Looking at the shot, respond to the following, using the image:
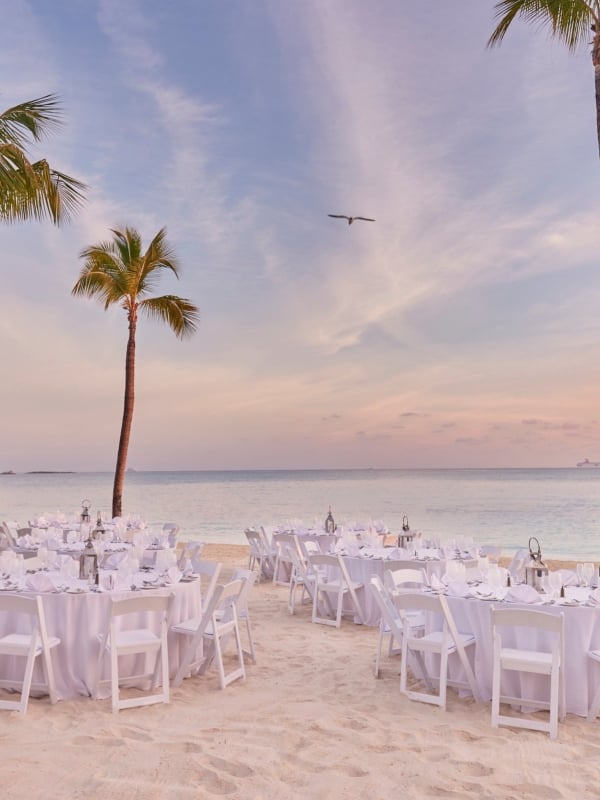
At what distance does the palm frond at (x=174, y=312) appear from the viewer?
623 inches

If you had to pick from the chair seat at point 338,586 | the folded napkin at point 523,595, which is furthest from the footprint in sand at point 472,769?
the chair seat at point 338,586

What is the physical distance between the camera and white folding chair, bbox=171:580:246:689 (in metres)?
5.39

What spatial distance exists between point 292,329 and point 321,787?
19.9 m

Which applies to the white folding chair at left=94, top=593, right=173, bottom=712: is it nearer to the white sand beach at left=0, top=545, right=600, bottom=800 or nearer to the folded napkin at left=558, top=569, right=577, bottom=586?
the white sand beach at left=0, top=545, right=600, bottom=800

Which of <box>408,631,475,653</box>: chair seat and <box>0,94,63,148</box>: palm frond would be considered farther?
<box>0,94,63,148</box>: palm frond

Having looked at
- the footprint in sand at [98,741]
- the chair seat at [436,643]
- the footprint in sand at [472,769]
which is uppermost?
the chair seat at [436,643]

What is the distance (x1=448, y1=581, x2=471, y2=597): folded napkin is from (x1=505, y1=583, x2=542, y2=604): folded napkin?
1.17ft

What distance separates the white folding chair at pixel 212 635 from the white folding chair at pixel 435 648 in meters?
1.35

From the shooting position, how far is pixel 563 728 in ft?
15.1

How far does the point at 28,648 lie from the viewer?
16.1ft

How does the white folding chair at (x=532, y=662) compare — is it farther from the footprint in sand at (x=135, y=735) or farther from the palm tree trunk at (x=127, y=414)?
the palm tree trunk at (x=127, y=414)

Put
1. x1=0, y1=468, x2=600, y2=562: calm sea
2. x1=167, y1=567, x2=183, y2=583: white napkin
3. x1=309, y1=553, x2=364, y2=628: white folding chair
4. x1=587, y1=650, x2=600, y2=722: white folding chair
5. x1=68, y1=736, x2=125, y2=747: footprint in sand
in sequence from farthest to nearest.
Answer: x1=0, y1=468, x2=600, y2=562: calm sea → x1=309, y1=553, x2=364, y2=628: white folding chair → x1=167, y1=567, x2=183, y2=583: white napkin → x1=587, y1=650, x2=600, y2=722: white folding chair → x1=68, y1=736, x2=125, y2=747: footprint in sand

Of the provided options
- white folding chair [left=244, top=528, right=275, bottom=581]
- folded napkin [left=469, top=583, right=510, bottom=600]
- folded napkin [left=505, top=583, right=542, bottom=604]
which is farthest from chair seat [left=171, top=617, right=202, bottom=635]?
white folding chair [left=244, top=528, right=275, bottom=581]

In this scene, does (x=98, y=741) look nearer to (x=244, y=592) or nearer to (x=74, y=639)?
(x=74, y=639)
